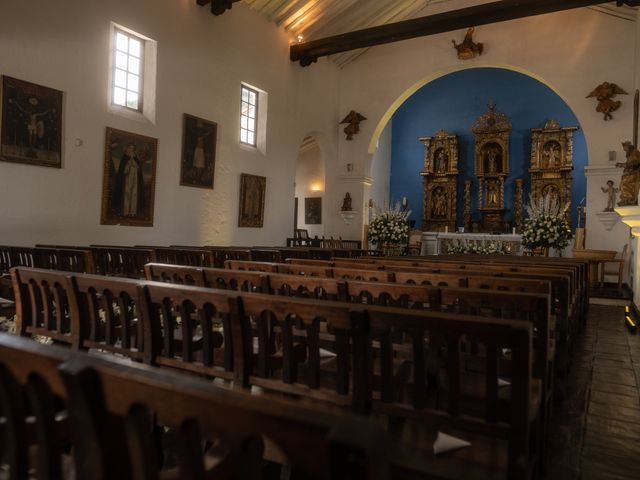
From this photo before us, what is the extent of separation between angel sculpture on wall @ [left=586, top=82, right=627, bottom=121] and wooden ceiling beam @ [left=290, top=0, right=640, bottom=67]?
1653 mm

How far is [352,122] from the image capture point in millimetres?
12609

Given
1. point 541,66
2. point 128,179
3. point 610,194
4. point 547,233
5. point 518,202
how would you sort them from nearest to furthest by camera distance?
point 128,179, point 547,233, point 610,194, point 541,66, point 518,202

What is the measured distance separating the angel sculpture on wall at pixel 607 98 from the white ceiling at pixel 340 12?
1527 mm

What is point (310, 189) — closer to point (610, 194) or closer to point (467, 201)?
point (467, 201)

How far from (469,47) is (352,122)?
11.0ft

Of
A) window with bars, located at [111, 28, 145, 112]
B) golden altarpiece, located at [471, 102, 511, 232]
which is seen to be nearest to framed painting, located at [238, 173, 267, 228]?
window with bars, located at [111, 28, 145, 112]

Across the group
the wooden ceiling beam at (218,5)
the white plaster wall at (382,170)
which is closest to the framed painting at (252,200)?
the wooden ceiling beam at (218,5)

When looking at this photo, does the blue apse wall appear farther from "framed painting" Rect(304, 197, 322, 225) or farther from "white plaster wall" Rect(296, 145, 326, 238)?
"framed painting" Rect(304, 197, 322, 225)

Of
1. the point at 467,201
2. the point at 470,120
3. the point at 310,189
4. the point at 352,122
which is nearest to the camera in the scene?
the point at 352,122

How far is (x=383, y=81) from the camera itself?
1247 centimetres

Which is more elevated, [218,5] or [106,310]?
[218,5]

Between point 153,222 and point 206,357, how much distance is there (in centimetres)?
651

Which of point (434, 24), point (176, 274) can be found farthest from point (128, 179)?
point (434, 24)

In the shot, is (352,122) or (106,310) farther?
(352,122)
